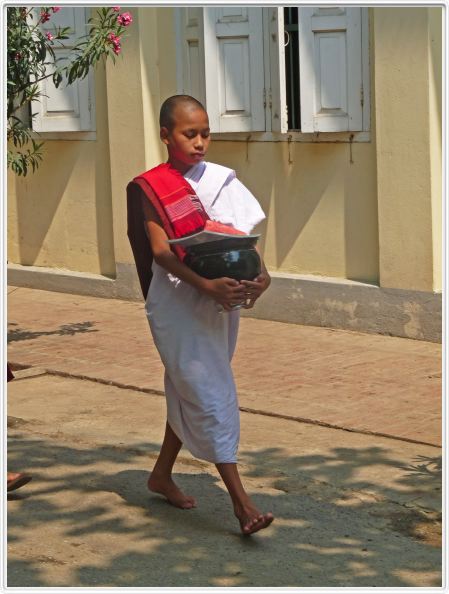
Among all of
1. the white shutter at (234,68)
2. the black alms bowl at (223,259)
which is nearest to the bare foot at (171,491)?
the black alms bowl at (223,259)

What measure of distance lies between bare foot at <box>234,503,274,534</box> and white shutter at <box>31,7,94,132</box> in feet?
23.6

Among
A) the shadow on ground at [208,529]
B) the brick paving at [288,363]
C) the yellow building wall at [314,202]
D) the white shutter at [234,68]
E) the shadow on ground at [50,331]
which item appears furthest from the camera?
the white shutter at [234,68]

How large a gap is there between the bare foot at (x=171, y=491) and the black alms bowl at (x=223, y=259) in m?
1.17

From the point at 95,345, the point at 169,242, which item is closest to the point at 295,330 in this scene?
the point at 95,345

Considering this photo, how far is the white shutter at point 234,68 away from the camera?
436 inches

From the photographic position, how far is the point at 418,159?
9.93 m

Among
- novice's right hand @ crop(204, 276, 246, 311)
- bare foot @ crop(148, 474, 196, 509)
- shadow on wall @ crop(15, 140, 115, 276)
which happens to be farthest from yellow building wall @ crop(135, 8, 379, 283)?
novice's right hand @ crop(204, 276, 246, 311)

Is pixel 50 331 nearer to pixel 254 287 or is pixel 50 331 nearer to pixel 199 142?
pixel 199 142

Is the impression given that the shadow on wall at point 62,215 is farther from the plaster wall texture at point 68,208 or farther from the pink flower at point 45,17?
the pink flower at point 45,17

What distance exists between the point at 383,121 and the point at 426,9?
917 mm

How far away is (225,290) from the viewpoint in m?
5.78

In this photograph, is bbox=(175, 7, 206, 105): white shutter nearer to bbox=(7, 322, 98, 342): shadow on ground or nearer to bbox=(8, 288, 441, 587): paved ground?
bbox=(7, 322, 98, 342): shadow on ground

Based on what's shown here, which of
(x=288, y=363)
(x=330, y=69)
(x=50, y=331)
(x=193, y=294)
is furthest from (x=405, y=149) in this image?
(x=193, y=294)

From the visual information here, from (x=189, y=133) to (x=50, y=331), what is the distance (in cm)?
528
